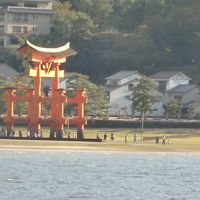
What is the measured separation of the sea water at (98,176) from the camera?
4375 cm

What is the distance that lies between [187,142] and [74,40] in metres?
41.2

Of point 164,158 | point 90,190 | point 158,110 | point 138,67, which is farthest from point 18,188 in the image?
point 138,67

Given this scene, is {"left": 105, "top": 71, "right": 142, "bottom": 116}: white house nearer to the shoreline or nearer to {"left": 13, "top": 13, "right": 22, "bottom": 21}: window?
{"left": 13, "top": 13, "right": 22, "bottom": 21}: window

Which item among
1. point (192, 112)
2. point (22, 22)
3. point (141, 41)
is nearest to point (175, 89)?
point (141, 41)

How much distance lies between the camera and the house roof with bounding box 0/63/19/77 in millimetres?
109475

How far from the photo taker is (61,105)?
7731cm

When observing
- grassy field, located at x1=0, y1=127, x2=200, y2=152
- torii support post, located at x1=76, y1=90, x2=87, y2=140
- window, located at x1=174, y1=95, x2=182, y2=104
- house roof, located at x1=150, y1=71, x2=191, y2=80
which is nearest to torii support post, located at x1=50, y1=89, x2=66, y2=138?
torii support post, located at x1=76, y1=90, x2=87, y2=140

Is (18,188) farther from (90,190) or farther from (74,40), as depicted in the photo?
(74,40)

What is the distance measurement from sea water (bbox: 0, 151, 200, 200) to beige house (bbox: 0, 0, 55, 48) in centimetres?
5423

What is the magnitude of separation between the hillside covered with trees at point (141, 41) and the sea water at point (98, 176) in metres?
45.0

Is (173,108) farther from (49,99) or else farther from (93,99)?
(49,99)

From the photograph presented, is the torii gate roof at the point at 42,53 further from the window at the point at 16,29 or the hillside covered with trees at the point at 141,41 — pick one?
the window at the point at 16,29

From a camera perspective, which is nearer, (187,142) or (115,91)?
(187,142)

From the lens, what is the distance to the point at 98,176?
171 ft
